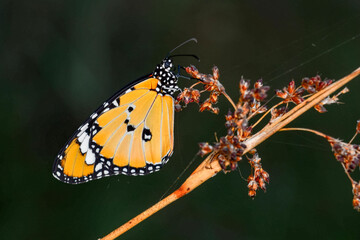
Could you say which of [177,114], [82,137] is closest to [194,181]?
[82,137]

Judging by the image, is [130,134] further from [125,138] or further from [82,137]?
[82,137]

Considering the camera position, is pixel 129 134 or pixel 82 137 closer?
pixel 82 137

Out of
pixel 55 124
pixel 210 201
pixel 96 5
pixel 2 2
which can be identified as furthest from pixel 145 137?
pixel 2 2

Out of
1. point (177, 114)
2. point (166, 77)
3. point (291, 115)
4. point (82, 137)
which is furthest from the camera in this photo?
point (177, 114)

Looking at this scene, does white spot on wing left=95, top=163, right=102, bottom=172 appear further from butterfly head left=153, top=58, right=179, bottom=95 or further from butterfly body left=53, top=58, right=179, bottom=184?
butterfly head left=153, top=58, right=179, bottom=95

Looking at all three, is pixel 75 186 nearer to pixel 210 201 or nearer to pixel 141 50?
pixel 210 201

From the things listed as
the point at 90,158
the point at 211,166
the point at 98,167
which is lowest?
Result: the point at 98,167

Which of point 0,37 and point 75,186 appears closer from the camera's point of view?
point 75,186

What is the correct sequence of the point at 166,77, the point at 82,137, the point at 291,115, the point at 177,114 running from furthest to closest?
the point at 177,114 → the point at 166,77 → the point at 82,137 → the point at 291,115

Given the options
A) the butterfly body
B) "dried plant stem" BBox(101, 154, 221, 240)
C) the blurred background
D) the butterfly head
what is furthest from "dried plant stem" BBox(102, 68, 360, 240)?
the blurred background
